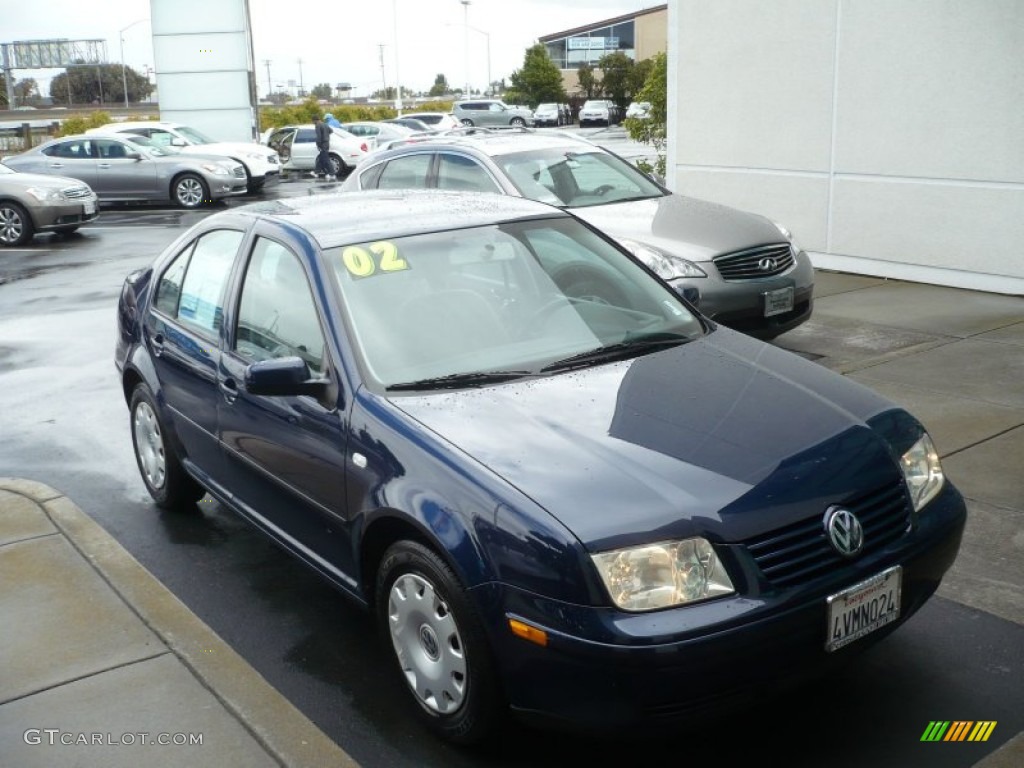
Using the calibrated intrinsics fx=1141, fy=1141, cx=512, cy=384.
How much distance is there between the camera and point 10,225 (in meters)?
17.6

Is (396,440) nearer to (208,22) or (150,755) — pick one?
(150,755)

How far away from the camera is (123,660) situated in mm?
4160

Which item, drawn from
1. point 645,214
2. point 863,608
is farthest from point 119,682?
point 645,214

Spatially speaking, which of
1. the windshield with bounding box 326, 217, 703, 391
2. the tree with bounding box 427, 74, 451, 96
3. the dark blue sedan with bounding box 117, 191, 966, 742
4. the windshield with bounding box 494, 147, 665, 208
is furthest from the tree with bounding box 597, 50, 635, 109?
the tree with bounding box 427, 74, 451, 96

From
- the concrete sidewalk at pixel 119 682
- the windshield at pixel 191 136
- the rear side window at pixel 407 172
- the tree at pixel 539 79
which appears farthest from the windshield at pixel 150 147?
the tree at pixel 539 79

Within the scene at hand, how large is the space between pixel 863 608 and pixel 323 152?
27998 mm

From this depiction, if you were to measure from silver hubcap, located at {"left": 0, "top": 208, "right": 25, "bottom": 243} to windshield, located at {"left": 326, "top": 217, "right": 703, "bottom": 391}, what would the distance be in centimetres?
1499

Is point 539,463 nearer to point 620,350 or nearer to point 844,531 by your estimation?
point 844,531

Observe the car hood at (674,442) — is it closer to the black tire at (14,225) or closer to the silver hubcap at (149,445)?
the silver hubcap at (149,445)

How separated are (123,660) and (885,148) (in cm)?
908

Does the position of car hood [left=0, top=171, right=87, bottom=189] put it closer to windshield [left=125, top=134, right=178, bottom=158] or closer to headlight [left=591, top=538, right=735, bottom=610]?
windshield [left=125, top=134, right=178, bottom=158]

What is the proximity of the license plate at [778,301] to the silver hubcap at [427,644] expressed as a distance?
4875mm

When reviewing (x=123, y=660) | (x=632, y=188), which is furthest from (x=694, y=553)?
(x=632, y=188)

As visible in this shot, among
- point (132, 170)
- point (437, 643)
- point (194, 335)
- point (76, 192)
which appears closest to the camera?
point (437, 643)
